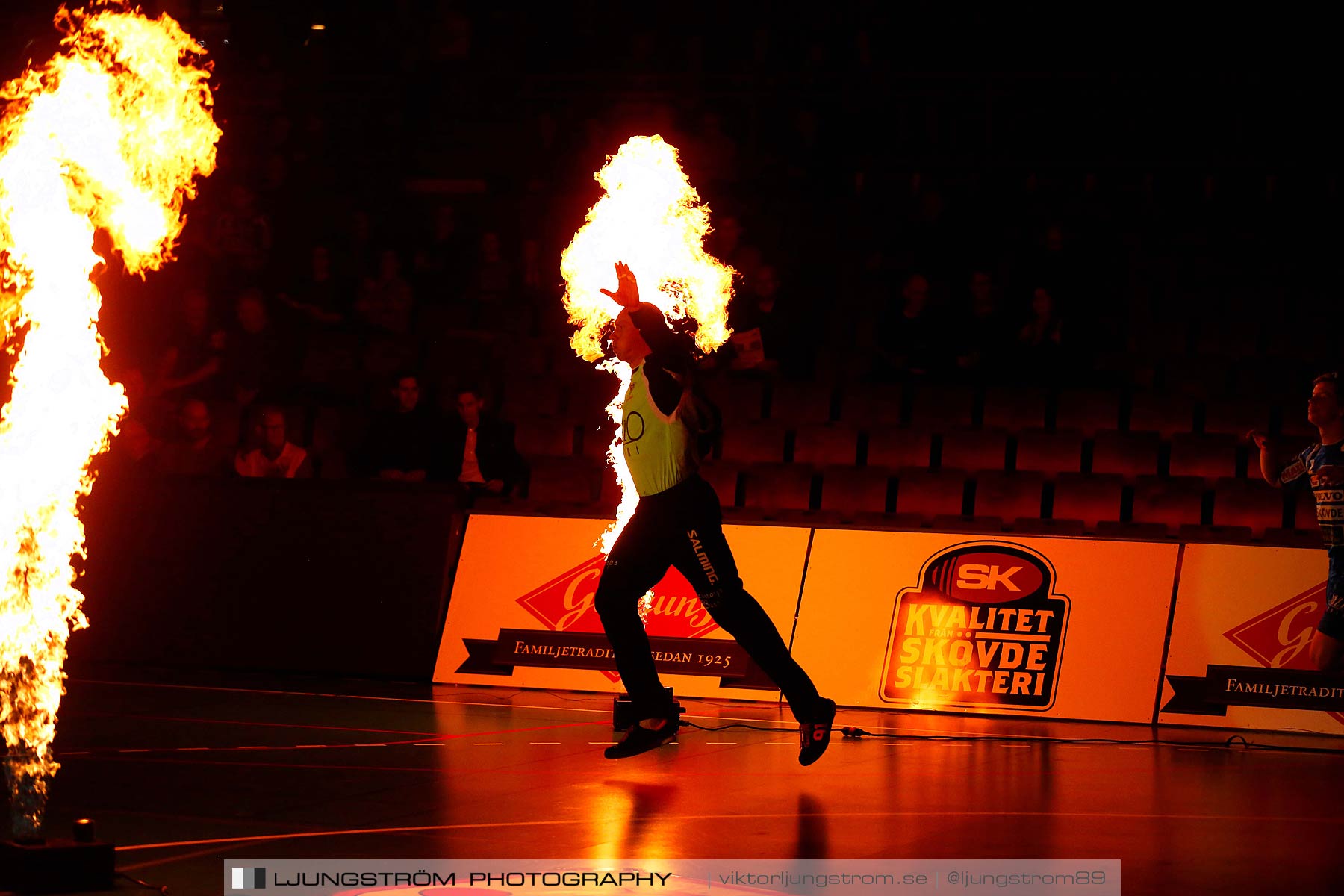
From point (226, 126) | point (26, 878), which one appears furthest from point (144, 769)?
point (226, 126)

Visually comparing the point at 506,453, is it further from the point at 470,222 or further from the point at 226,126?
→ the point at 226,126

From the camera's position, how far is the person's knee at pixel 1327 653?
24.3 ft

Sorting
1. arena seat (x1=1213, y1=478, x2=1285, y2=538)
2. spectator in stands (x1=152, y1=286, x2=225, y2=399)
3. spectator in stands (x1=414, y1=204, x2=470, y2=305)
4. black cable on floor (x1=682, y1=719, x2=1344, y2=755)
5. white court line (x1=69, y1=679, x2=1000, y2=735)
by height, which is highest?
spectator in stands (x1=414, y1=204, x2=470, y2=305)

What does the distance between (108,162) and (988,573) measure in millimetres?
5554

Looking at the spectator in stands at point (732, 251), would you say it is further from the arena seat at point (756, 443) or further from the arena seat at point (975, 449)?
the arena seat at point (975, 449)

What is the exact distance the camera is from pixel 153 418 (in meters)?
11.8

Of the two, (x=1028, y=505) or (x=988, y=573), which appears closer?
(x=988, y=573)

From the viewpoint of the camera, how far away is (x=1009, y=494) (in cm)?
1018

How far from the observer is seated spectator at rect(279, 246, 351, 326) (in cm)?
1291

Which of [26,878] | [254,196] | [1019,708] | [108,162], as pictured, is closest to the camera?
[26,878]

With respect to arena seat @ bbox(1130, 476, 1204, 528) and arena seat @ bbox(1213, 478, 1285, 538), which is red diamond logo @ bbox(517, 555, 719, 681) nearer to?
arena seat @ bbox(1130, 476, 1204, 528)

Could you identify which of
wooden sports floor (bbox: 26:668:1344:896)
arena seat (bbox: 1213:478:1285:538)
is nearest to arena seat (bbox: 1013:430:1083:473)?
arena seat (bbox: 1213:478:1285:538)

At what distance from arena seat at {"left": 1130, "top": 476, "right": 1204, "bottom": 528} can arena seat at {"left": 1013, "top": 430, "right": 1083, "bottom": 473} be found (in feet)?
1.85

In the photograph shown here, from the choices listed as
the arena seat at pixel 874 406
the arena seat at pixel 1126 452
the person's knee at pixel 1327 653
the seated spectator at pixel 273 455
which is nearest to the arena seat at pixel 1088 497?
the arena seat at pixel 1126 452
